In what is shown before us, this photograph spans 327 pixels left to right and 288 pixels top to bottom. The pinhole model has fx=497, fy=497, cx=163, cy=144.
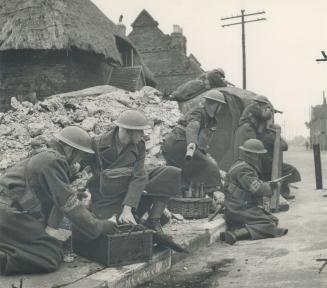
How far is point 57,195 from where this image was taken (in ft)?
13.6

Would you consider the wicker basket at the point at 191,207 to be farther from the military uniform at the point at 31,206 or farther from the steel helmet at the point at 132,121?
the military uniform at the point at 31,206

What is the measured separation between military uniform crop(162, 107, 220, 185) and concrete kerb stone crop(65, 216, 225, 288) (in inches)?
37.8

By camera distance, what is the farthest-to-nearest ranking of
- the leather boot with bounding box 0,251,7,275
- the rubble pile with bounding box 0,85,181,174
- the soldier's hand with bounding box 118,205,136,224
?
1. the rubble pile with bounding box 0,85,181,174
2. the soldier's hand with bounding box 118,205,136,224
3. the leather boot with bounding box 0,251,7,275

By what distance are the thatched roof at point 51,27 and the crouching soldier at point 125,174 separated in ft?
44.2

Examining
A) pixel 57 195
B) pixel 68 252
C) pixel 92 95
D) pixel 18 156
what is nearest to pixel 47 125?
pixel 18 156

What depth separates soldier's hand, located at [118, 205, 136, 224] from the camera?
4.80 meters

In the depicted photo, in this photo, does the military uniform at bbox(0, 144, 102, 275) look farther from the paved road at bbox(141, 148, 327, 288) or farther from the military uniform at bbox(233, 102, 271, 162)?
the military uniform at bbox(233, 102, 271, 162)

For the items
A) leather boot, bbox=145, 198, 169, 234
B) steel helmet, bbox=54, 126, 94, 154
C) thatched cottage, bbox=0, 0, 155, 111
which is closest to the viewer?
steel helmet, bbox=54, 126, 94, 154

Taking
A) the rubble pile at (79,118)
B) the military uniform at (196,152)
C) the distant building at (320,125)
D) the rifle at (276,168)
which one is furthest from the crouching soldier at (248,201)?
the distant building at (320,125)

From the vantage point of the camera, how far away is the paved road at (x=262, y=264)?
4.33 metres

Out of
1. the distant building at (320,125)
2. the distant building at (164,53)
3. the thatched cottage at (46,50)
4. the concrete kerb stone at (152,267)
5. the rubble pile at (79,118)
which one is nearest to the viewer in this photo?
the concrete kerb stone at (152,267)

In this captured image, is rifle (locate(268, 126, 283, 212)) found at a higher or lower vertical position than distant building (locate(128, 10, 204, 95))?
lower

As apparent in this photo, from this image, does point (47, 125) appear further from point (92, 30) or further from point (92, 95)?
point (92, 30)

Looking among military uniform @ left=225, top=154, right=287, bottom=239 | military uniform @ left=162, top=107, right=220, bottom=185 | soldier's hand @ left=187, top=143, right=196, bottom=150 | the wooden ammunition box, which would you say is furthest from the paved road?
soldier's hand @ left=187, top=143, right=196, bottom=150
